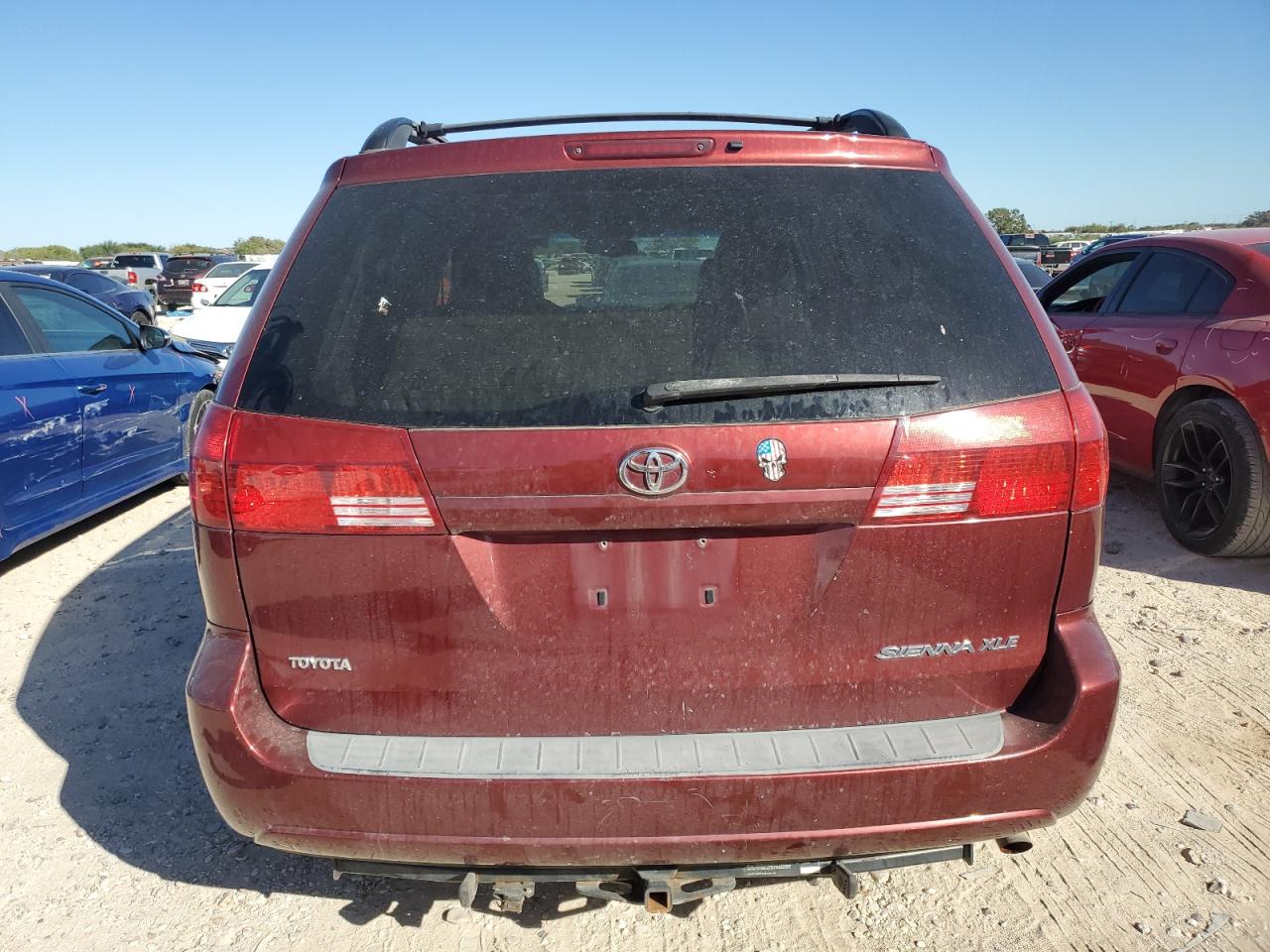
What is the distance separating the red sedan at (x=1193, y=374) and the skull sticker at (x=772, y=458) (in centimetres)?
393

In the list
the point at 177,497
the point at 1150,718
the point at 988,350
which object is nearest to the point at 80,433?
the point at 177,497

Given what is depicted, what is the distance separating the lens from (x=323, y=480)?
1853mm

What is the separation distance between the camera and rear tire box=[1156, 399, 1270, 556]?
4.58 m

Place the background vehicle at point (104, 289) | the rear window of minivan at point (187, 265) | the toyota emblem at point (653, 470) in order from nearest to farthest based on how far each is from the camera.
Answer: the toyota emblem at point (653, 470) < the background vehicle at point (104, 289) < the rear window of minivan at point (187, 265)

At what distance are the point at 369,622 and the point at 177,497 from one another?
18.2 ft

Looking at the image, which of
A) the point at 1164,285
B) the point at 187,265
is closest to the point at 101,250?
the point at 187,265

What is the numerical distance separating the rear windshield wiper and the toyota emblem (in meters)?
0.10

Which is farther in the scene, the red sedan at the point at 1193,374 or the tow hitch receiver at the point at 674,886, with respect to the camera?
the red sedan at the point at 1193,374

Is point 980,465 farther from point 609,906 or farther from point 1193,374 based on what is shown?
point 1193,374

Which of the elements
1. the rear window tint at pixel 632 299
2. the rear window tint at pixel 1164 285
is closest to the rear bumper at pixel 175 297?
the rear window tint at pixel 1164 285

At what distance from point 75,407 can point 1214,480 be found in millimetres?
6406

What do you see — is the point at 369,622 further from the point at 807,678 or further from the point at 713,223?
the point at 713,223

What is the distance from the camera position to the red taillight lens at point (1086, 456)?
1924 mm

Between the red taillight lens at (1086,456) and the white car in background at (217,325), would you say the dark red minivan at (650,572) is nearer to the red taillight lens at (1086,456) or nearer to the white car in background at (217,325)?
the red taillight lens at (1086,456)
